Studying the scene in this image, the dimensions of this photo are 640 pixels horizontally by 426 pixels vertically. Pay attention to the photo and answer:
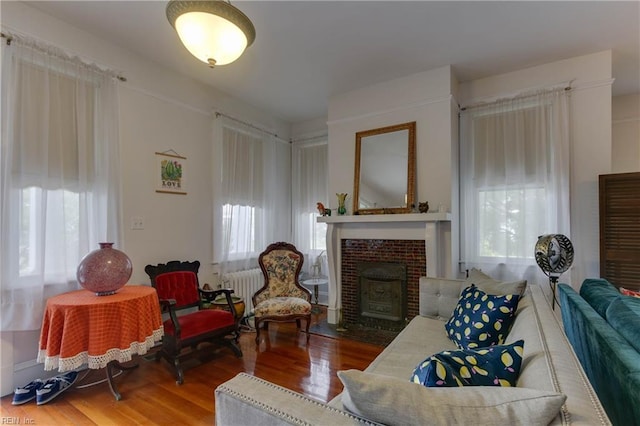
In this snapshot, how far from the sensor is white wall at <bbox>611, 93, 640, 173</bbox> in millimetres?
3824

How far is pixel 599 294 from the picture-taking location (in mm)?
1892

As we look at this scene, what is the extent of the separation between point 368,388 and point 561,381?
1.80 feet

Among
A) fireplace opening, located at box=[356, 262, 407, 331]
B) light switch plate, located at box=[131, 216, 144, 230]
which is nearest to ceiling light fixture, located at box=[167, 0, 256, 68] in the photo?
light switch plate, located at box=[131, 216, 144, 230]

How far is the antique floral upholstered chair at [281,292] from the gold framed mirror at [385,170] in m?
1.06

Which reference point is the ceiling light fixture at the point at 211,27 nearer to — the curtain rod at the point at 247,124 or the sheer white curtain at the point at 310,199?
the curtain rod at the point at 247,124

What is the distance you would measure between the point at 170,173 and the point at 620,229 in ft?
14.7

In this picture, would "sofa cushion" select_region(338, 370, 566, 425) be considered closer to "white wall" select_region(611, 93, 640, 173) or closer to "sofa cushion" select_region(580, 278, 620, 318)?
"sofa cushion" select_region(580, 278, 620, 318)

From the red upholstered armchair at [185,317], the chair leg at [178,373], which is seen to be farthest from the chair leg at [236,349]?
the chair leg at [178,373]

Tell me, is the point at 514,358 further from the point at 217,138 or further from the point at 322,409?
the point at 217,138

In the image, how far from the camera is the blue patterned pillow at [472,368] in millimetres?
961

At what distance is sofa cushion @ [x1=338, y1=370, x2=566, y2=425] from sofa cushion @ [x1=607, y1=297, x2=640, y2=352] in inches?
33.7

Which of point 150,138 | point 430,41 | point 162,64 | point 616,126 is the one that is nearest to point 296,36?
point 430,41

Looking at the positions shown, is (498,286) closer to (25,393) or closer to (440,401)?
(440,401)

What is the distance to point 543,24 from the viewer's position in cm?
261
